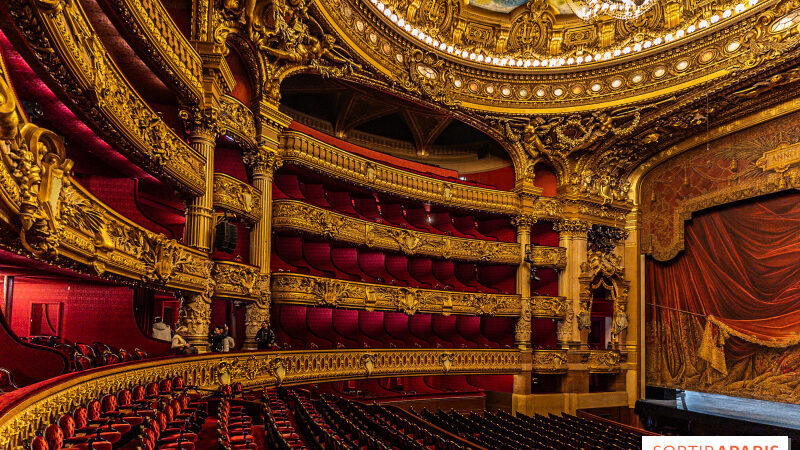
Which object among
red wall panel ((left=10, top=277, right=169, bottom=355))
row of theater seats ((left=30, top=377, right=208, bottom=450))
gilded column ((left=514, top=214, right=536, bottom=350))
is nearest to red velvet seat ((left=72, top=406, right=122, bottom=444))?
row of theater seats ((left=30, top=377, right=208, bottom=450))

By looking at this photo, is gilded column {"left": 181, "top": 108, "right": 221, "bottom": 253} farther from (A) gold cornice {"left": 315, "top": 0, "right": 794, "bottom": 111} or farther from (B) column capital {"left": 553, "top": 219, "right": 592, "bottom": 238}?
(B) column capital {"left": 553, "top": 219, "right": 592, "bottom": 238}

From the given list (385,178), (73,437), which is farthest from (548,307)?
(73,437)

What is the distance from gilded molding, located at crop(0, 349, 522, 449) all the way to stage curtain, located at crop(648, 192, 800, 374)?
4.68m

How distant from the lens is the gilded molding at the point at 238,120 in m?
9.19

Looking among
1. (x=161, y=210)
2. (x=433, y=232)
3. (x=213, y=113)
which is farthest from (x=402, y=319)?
(x=213, y=113)

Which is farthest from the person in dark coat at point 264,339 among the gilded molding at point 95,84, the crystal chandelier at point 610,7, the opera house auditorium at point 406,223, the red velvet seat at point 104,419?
the crystal chandelier at point 610,7

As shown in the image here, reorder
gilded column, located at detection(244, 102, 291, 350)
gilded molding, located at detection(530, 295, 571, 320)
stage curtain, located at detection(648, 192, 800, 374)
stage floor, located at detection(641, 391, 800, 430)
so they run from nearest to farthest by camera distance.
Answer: gilded column, located at detection(244, 102, 291, 350) → stage floor, located at detection(641, 391, 800, 430) → stage curtain, located at detection(648, 192, 800, 374) → gilded molding, located at detection(530, 295, 571, 320)

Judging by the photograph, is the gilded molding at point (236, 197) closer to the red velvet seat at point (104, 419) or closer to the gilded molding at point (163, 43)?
the gilded molding at point (163, 43)

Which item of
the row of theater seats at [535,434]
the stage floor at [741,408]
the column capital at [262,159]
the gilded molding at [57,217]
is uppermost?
the column capital at [262,159]

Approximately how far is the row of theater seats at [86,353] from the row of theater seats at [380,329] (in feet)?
13.5

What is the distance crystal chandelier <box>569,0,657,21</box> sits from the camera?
10406mm

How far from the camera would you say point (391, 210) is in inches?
592

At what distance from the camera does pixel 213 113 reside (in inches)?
326

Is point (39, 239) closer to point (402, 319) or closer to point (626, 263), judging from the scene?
point (402, 319)
